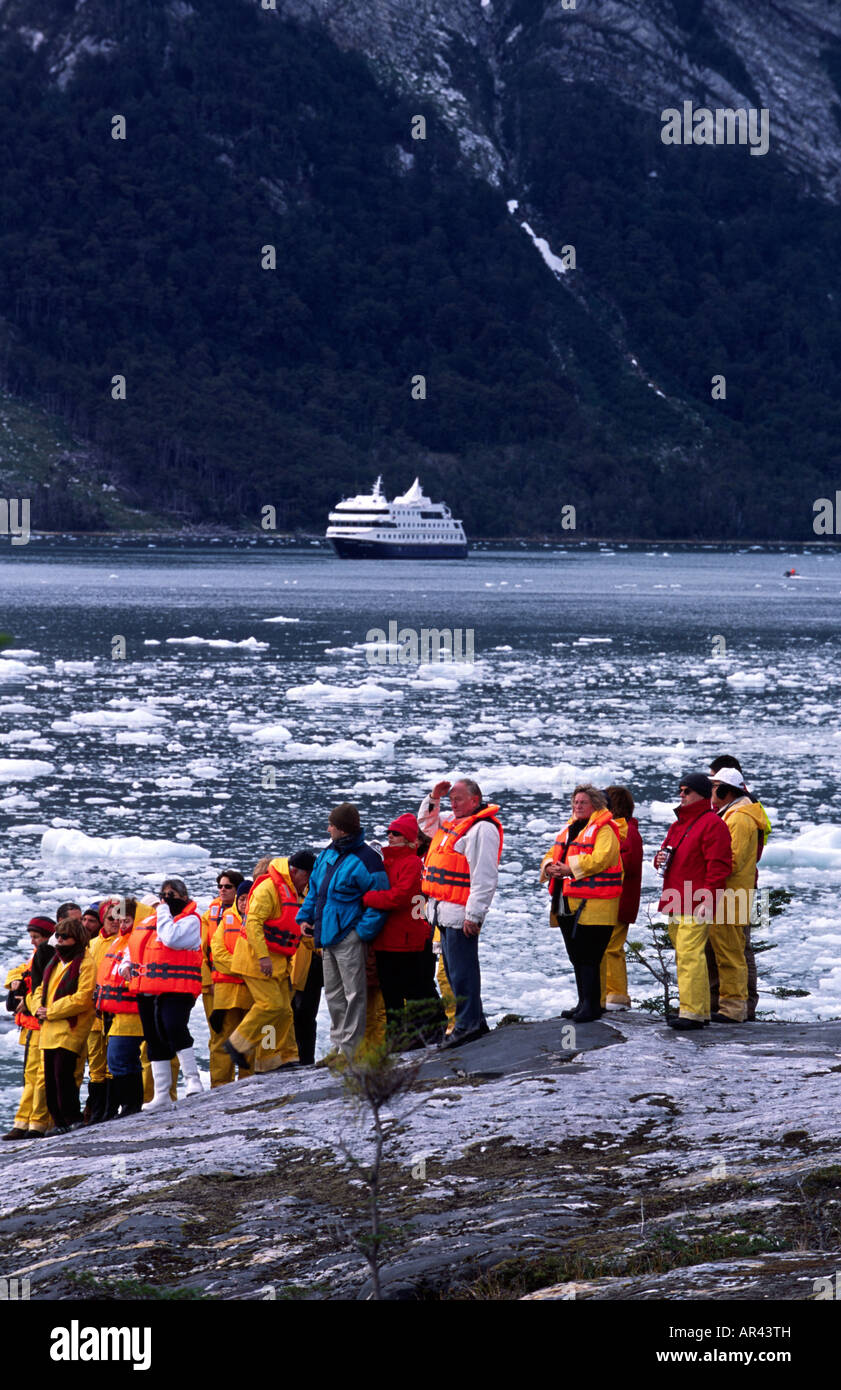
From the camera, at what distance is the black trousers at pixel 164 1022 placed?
8859 mm

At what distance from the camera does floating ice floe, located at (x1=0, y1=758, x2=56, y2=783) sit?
24.5 meters

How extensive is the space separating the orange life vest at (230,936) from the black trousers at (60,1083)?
36.5 inches

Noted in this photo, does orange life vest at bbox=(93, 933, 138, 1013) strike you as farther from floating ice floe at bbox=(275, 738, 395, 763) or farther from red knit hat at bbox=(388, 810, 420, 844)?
floating ice floe at bbox=(275, 738, 395, 763)

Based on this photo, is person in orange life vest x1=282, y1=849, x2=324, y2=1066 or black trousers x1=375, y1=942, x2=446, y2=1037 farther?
person in orange life vest x1=282, y1=849, x2=324, y2=1066

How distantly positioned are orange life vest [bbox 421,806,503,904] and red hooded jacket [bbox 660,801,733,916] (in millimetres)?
946

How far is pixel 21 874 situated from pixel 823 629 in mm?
52109

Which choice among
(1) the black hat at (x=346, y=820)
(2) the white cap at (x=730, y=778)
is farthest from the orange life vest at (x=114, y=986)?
(2) the white cap at (x=730, y=778)

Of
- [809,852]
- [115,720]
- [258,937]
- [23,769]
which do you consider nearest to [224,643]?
[115,720]

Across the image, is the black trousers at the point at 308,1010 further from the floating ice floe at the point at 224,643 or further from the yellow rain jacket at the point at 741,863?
the floating ice floe at the point at 224,643

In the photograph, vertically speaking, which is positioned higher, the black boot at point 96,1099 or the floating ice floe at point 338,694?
the floating ice floe at point 338,694

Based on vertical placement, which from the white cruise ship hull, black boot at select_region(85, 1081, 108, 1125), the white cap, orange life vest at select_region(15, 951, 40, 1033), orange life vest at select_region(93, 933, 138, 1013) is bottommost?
black boot at select_region(85, 1081, 108, 1125)

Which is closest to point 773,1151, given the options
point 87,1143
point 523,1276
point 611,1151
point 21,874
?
point 611,1151

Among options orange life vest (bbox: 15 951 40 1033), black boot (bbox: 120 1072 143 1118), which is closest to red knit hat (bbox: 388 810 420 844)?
black boot (bbox: 120 1072 143 1118)
